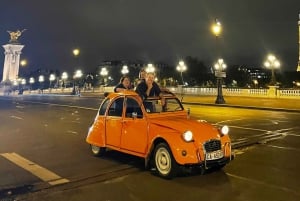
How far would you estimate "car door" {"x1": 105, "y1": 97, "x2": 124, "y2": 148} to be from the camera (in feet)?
29.7

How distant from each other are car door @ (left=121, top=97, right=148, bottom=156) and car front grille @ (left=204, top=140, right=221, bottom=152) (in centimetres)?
132

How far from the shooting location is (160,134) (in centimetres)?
786

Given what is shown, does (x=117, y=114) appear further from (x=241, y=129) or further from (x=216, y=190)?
(x=241, y=129)

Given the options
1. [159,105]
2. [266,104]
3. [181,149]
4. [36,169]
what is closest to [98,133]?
[36,169]

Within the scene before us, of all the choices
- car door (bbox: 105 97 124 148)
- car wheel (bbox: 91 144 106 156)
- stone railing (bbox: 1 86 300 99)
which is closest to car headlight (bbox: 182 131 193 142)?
car door (bbox: 105 97 124 148)

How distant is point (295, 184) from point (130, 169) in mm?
3316

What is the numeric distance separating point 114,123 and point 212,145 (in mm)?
2545

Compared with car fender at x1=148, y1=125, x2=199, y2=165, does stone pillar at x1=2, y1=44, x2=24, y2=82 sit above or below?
above

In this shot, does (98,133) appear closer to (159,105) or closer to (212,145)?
(159,105)

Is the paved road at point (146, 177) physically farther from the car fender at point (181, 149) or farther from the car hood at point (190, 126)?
the car hood at point (190, 126)

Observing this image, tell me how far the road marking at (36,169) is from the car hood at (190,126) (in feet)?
7.17

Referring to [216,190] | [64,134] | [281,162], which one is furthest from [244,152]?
[64,134]

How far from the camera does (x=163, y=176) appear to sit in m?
7.72

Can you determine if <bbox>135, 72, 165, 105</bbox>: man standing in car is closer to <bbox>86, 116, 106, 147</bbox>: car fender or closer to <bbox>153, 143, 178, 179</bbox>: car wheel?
<bbox>86, 116, 106, 147</bbox>: car fender
